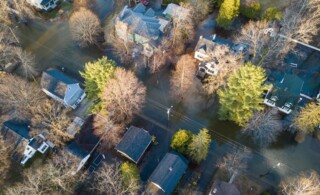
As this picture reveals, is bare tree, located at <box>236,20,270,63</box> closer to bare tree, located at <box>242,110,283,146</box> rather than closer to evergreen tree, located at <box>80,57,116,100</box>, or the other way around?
bare tree, located at <box>242,110,283,146</box>

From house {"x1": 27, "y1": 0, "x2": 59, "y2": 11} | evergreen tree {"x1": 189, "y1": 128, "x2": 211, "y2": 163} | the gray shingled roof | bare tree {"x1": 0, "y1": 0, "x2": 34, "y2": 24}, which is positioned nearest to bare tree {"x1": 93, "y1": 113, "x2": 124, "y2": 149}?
evergreen tree {"x1": 189, "y1": 128, "x2": 211, "y2": 163}

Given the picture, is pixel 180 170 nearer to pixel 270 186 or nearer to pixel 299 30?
pixel 270 186

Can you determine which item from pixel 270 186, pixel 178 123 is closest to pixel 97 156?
pixel 178 123

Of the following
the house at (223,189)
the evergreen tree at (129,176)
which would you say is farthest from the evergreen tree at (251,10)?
the evergreen tree at (129,176)

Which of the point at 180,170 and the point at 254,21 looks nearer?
the point at 180,170

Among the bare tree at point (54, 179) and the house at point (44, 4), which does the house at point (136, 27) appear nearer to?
the house at point (44, 4)

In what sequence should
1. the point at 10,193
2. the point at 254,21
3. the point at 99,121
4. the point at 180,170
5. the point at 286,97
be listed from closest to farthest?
the point at 10,193
the point at 180,170
the point at 99,121
the point at 286,97
the point at 254,21
